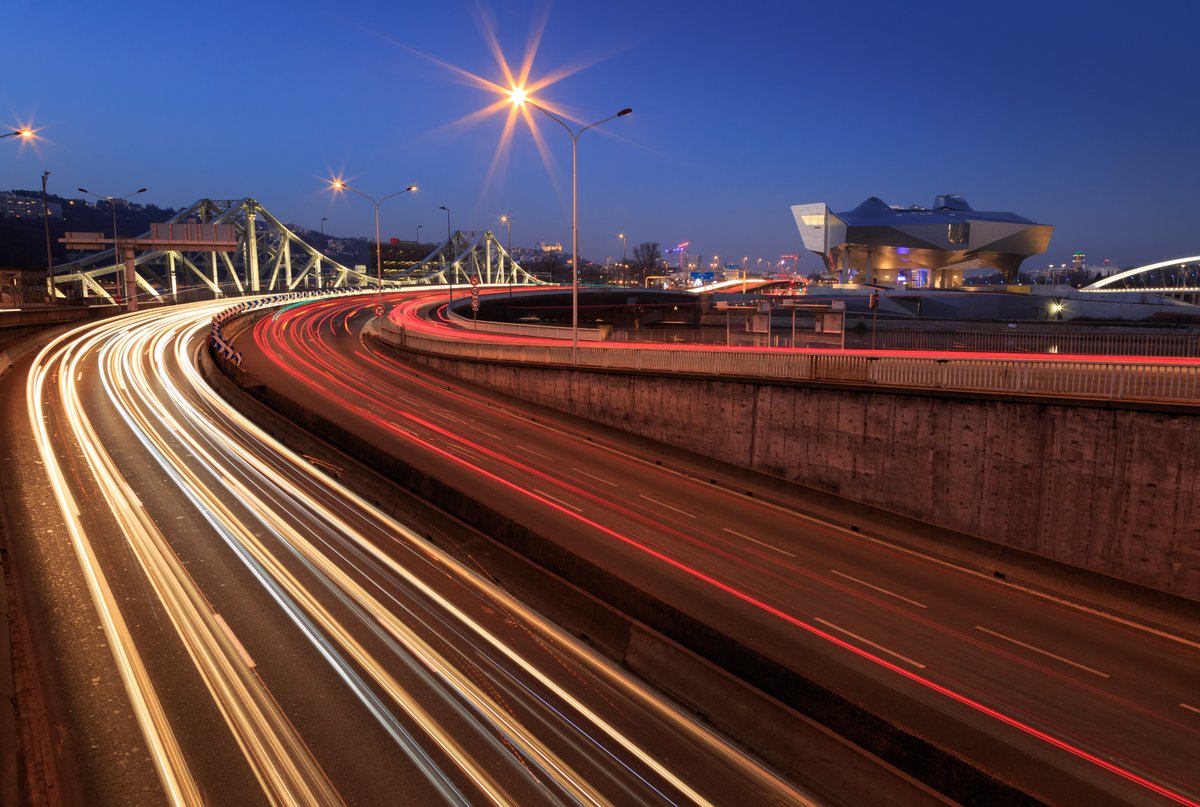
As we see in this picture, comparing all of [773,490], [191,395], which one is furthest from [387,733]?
[191,395]

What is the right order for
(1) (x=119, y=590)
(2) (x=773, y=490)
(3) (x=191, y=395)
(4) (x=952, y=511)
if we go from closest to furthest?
(1) (x=119, y=590), (4) (x=952, y=511), (2) (x=773, y=490), (3) (x=191, y=395)

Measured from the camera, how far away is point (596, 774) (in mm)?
9008

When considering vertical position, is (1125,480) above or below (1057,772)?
above

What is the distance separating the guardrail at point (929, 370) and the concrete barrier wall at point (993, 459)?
40 cm

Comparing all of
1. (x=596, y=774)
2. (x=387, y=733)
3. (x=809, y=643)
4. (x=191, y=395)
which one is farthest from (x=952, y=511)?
(x=191, y=395)

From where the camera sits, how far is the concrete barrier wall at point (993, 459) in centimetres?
1446

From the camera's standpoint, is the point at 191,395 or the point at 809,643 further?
the point at 191,395

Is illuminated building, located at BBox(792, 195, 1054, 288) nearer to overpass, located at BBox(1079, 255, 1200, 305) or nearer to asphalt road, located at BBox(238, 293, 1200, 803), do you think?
overpass, located at BBox(1079, 255, 1200, 305)

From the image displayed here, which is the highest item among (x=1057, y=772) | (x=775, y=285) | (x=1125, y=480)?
(x=775, y=285)

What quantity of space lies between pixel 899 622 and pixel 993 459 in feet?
20.2

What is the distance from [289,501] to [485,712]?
10.7 m

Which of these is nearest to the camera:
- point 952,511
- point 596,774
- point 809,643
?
point 596,774

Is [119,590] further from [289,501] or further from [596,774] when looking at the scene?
[596,774]

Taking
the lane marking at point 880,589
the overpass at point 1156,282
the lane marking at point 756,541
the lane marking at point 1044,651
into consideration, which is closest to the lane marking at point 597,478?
the lane marking at point 756,541
